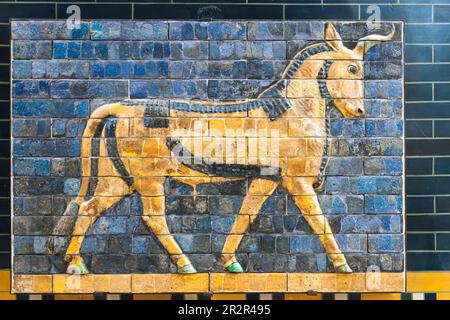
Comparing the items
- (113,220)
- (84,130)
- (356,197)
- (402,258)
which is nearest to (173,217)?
(113,220)

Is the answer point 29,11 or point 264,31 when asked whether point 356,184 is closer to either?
point 264,31

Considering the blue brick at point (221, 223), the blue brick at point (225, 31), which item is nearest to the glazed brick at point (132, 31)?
the blue brick at point (225, 31)

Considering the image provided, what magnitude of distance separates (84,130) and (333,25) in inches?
58.2

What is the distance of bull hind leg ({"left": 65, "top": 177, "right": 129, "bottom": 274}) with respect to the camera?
12.5 feet

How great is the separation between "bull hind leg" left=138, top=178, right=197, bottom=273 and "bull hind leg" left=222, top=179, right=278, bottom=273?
23 centimetres

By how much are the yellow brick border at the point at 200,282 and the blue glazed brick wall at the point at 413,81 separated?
213 millimetres

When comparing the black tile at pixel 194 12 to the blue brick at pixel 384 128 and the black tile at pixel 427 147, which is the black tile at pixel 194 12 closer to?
the blue brick at pixel 384 128

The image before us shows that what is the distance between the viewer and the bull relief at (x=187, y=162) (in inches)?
150

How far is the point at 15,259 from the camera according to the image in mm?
3812

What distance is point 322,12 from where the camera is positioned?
386 centimetres

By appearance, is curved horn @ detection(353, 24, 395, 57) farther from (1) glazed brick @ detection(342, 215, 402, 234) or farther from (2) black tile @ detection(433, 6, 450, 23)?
(1) glazed brick @ detection(342, 215, 402, 234)

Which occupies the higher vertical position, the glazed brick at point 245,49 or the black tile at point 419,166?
the glazed brick at point 245,49

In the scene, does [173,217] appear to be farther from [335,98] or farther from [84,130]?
[335,98]

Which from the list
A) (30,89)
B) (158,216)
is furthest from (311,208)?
(30,89)
